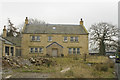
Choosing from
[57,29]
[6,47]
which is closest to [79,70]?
[6,47]

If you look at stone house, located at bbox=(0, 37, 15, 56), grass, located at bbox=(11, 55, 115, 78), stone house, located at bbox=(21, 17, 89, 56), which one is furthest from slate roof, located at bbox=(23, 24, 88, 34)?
grass, located at bbox=(11, 55, 115, 78)

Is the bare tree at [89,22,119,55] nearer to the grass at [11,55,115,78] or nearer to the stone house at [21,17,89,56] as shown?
the stone house at [21,17,89,56]

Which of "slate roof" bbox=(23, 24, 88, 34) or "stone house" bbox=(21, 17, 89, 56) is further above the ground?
"slate roof" bbox=(23, 24, 88, 34)

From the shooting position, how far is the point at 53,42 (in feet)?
107

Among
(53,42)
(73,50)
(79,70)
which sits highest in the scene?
(53,42)

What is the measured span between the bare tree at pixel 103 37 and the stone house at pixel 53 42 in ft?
25.5

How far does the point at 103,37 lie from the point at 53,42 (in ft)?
53.2

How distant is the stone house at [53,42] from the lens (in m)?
32.6

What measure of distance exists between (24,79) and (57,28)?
1065 inches

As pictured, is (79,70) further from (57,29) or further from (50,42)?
(57,29)

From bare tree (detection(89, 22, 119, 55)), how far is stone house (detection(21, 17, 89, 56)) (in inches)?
Answer: 306

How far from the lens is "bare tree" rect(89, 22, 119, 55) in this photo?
128 ft

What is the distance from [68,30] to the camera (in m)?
34.9

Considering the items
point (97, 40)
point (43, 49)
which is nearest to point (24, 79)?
point (43, 49)
